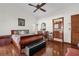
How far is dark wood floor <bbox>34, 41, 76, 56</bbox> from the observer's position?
61.4 inches

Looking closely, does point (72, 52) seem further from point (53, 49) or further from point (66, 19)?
point (66, 19)

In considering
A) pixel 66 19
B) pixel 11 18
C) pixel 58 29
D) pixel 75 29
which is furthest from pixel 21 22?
pixel 75 29

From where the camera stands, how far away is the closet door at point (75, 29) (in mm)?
1523

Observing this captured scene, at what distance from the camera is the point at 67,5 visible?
1.47 metres

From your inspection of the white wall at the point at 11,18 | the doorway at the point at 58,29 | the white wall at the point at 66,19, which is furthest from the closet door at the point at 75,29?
the white wall at the point at 11,18

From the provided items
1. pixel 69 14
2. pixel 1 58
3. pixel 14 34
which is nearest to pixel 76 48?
pixel 69 14

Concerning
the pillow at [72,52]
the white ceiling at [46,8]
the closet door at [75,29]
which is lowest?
the pillow at [72,52]

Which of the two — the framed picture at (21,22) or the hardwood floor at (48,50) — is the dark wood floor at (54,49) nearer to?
the hardwood floor at (48,50)

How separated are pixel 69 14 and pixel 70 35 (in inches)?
14.3

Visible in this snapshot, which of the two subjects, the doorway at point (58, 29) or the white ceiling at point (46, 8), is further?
the doorway at point (58, 29)

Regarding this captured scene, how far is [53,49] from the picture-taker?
5.43 ft

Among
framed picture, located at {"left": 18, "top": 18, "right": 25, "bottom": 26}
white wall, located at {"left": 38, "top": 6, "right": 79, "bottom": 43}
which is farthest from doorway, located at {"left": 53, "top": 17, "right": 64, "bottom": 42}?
framed picture, located at {"left": 18, "top": 18, "right": 25, "bottom": 26}

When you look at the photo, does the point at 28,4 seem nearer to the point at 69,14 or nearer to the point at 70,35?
the point at 69,14

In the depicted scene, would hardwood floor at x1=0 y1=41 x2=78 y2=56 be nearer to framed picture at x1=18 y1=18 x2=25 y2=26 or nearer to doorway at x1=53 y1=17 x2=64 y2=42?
doorway at x1=53 y1=17 x2=64 y2=42
